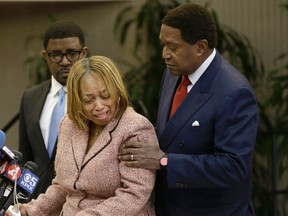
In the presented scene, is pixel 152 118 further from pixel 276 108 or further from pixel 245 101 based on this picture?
pixel 245 101

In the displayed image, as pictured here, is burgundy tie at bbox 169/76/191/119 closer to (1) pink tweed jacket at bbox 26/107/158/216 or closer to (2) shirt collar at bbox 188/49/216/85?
(2) shirt collar at bbox 188/49/216/85

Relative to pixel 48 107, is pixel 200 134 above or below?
above

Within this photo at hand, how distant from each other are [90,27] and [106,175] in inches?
193

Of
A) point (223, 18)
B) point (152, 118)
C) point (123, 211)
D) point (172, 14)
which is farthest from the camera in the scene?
point (223, 18)

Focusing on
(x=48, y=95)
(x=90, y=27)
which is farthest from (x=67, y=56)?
(x=90, y=27)

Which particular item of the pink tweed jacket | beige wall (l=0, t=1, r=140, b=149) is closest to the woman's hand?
the pink tweed jacket

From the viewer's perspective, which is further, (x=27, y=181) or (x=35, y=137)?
(x=35, y=137)

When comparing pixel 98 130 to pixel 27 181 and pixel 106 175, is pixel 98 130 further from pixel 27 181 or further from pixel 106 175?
pixel 27 181

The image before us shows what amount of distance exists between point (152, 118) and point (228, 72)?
11.2 feet

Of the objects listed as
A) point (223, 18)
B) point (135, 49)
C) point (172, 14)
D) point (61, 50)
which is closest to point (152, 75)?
point (135, 49)

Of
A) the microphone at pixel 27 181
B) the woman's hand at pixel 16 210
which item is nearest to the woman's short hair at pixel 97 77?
the microphone at pixel 27 181

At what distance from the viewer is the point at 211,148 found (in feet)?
13.9

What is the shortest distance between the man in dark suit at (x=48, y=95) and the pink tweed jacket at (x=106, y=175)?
130 centimetres

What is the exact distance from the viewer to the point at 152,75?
794cm
